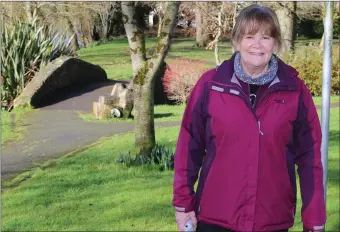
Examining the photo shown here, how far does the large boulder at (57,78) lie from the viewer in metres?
13.3

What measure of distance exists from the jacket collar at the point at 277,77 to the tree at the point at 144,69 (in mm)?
4514

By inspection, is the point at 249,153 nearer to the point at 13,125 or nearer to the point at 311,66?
the point at 13,125

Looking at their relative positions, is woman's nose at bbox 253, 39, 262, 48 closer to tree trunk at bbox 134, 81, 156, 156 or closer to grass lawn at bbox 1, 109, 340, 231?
grass lawn at bbox 1, 109, 340, 231

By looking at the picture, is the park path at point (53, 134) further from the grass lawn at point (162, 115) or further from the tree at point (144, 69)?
the tree at point (144, 69)

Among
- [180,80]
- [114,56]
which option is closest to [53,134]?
[114,56]

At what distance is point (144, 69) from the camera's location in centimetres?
722

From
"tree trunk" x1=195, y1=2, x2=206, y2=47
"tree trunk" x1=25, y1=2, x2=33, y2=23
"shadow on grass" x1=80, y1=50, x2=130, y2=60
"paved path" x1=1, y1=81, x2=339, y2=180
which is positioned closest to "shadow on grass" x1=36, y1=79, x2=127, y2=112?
"paved path" x1=1, y1=81, x2=339, y2=180

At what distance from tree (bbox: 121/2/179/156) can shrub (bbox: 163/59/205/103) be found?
7.95 metres

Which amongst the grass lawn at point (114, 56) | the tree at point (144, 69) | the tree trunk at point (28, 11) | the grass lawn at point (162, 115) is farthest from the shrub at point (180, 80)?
the tree at point (144, 69)

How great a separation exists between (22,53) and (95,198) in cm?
894

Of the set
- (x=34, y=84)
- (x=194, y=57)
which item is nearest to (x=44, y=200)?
(x=34, y=84)

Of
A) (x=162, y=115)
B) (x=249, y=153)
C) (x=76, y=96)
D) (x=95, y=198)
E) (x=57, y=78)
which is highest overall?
(x=249, y=153)

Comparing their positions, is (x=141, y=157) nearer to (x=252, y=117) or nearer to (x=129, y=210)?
(x=129, y=210)

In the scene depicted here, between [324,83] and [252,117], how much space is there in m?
1.17
